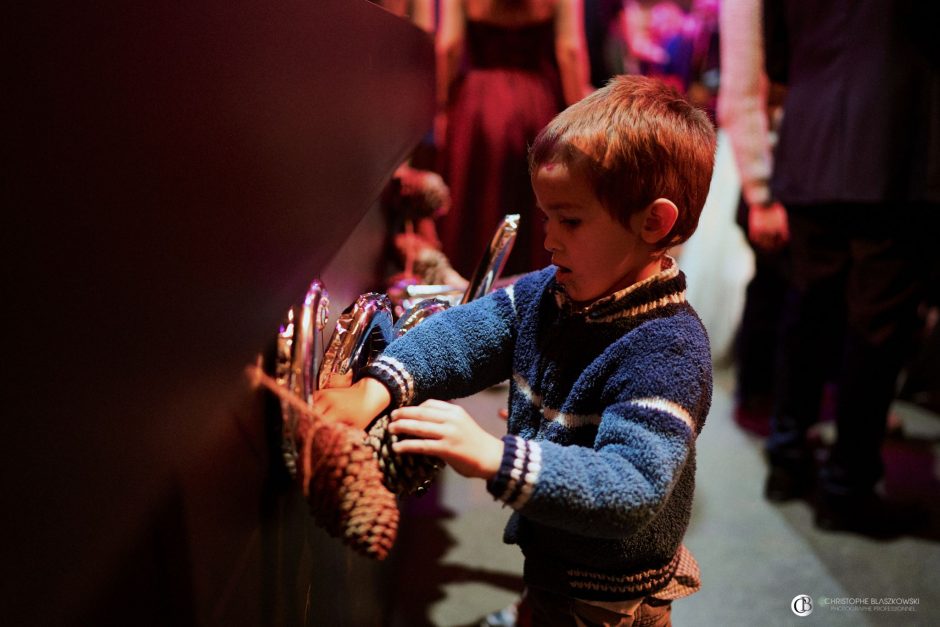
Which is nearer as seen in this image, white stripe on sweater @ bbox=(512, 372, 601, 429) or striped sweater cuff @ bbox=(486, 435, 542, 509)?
striped sweater cuff @ bbox=(486, 435, 542, 509)

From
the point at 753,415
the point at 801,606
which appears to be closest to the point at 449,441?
the point at 801,606

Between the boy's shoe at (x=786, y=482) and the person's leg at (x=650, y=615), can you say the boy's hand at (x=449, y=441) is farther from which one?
the boy's shoe at (x=786, y=482)

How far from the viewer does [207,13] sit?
0.34 meters

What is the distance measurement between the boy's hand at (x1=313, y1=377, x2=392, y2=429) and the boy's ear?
0.21 meters

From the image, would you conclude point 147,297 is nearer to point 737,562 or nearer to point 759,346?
point 737,562

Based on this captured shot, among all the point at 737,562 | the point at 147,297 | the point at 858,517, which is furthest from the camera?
the point at 858,517

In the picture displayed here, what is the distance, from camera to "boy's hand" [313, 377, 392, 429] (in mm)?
442

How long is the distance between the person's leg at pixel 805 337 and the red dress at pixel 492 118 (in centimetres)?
58

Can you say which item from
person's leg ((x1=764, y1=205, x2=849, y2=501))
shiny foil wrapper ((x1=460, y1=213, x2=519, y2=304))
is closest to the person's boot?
person's leg ((x1=764, y1=205, x2=849, y2=501))

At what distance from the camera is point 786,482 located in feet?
4.84

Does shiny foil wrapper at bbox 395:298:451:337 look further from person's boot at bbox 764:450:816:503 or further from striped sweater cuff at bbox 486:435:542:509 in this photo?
person's boot at bbox 764:450:816:503

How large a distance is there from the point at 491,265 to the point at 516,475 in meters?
0.30

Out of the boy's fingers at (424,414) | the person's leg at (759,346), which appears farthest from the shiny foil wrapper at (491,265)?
the person's leg at (759,346)

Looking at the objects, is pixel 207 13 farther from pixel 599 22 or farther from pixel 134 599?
pixel 599 22
